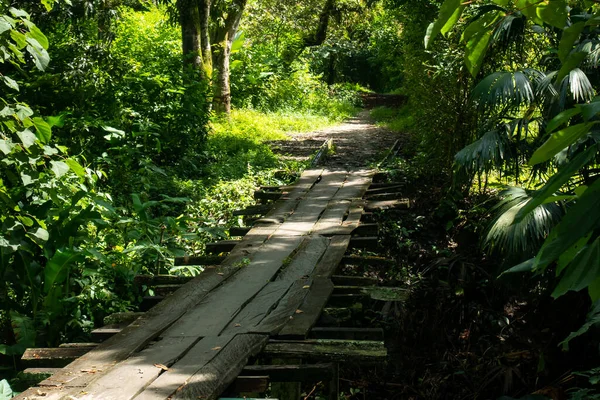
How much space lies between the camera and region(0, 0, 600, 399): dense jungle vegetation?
4.82 metres

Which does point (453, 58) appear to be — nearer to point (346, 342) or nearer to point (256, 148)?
point (256, 148)

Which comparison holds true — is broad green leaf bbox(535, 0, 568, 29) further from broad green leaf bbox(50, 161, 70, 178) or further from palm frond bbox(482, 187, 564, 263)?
palm frond bbox(482, 187, 564, 263)

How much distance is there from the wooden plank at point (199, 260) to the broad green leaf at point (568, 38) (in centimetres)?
488

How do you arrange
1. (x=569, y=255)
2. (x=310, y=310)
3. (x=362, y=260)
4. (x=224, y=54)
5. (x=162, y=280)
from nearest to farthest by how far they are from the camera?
1. (x=569, y=255)
2. (x=310, y=310)
3. (x=162, y=280)
4. (x=362, y=260)
5. (x=224, y=54)

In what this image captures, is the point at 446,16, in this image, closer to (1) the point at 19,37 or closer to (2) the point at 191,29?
(1) the point at 19,37

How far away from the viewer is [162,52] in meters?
14.6

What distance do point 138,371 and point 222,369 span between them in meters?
0.46

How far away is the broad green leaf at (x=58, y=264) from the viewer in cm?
524

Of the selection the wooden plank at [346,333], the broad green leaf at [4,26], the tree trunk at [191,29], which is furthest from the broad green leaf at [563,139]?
the tree trunk at [191,29]

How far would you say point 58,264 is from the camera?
525 cm

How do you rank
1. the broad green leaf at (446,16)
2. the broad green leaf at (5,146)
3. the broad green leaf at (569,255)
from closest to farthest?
1. the broad green leaf at (569,255)
2. the broad green leaf at (446,16)
3. the broad green leaf at (5,146)

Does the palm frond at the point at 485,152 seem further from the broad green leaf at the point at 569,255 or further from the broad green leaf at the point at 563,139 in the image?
the broad green leaf at the point at 563,139

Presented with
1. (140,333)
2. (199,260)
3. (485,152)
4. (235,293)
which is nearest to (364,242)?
(199,260)

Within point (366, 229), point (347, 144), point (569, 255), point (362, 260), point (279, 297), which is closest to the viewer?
point (569, 255)
